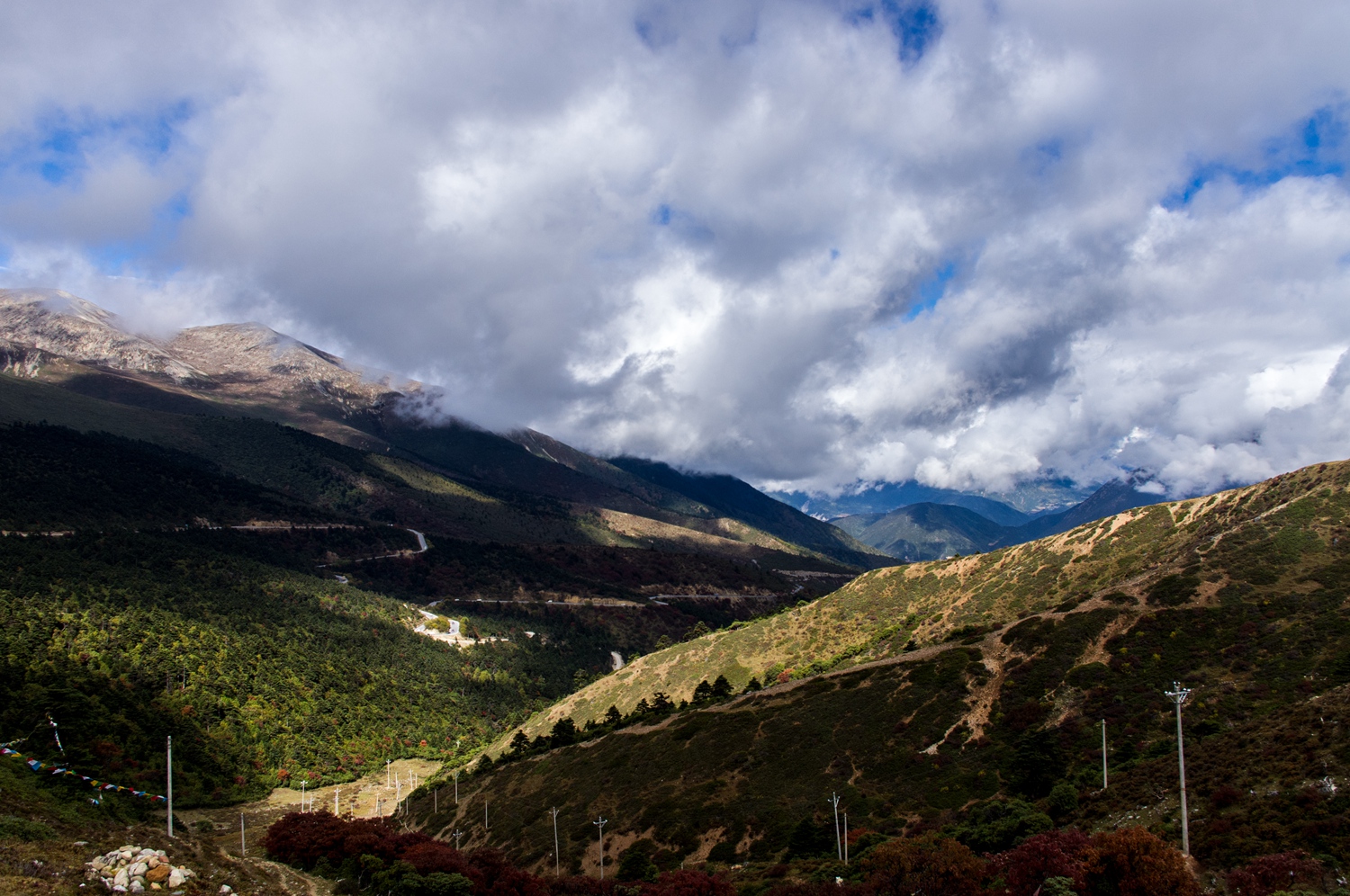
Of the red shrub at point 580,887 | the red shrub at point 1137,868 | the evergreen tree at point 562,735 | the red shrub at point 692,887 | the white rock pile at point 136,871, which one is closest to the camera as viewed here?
the red shrub at point 1137,868

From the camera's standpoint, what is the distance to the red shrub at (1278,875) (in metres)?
29.5

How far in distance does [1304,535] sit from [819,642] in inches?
2425

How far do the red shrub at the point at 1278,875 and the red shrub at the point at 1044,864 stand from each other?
5780mm

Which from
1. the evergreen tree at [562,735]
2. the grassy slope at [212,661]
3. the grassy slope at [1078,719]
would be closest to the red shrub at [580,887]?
the grassy slope at [1078,719]

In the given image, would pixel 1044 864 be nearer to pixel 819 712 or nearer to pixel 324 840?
pixel 819 712

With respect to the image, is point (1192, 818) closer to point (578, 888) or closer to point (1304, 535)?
point (578, 888)

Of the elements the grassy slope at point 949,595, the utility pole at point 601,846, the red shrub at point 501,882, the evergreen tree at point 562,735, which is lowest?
the utility pole at point 601,846

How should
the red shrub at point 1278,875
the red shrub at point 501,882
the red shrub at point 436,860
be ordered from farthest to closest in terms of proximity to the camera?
1. the red shrub at point 436,860
2. the red shrub at point 501,882
3. the red shrub at point 1278,875

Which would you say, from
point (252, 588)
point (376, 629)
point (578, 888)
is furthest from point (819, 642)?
point (252, 588)

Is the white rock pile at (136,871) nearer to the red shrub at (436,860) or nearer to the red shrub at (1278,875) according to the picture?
the red shrub at (436,860)

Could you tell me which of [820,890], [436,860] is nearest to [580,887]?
[436,860]

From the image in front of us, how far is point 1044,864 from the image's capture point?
35.3 m

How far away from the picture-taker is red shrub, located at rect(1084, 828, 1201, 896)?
31422 millimetres

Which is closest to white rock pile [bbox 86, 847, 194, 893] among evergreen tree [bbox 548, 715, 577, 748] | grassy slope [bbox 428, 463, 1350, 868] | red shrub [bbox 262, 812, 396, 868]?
red shrub [bbox 262, 812, 396, 868]
